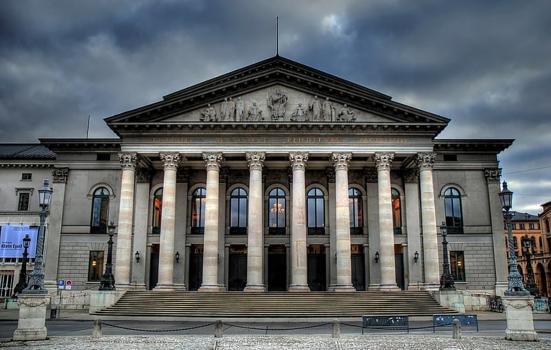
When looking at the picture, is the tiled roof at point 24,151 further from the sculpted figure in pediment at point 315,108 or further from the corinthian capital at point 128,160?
the sculpted figure in pediment at point 315,108

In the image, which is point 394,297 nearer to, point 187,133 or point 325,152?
point 325,152

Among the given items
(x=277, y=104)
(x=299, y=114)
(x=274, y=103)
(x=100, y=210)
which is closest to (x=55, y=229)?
(x=100, y=210)

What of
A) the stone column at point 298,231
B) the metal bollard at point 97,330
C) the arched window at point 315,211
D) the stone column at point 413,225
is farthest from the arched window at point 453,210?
the metal bollard at point 97,330

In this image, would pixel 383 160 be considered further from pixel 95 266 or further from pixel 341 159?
pixel 95 266

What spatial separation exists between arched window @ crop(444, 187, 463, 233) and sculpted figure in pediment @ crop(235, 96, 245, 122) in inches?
759

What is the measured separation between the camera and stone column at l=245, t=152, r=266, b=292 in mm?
36250

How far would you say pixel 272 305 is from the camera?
1287 inches

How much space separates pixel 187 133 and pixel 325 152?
419 inches

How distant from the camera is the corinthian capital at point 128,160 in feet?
124

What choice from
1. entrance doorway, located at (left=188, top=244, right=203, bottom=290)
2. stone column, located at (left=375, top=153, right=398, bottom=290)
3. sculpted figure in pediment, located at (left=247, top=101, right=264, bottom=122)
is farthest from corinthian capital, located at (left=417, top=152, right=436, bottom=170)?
entrance doorway, located at (left=188, top=244, right=203, bottom=290)

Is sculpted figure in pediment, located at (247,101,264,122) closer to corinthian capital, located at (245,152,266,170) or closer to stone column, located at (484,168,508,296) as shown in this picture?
corinthian capital, located at (245,152,266,170)

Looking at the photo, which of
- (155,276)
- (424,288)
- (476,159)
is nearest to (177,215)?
(155,276)

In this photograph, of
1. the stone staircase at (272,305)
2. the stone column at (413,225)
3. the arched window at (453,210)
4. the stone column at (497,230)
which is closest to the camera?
the stone staircase at (272,305)

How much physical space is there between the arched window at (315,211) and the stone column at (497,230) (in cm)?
1452
